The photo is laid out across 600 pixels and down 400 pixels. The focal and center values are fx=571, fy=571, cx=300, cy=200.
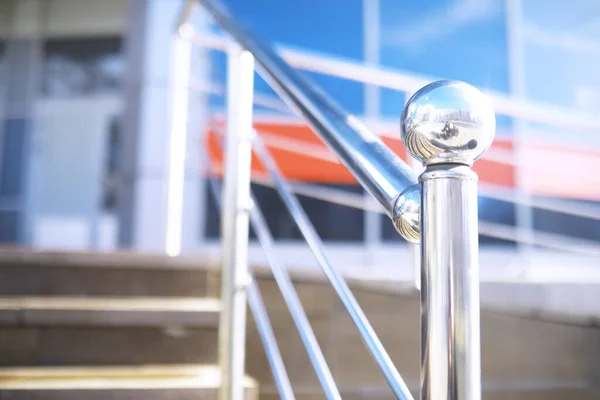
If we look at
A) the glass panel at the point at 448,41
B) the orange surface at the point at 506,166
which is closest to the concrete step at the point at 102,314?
the orange surface at the point at 506,166

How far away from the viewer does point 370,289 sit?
1072 millimetres

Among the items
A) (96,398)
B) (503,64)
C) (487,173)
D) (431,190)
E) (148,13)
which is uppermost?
(503,64)

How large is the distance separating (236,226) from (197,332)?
0.26 metres

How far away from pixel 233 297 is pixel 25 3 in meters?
4.02

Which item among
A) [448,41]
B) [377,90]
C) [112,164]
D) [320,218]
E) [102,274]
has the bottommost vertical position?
[102,274]

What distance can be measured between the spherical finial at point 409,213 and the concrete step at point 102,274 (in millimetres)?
846

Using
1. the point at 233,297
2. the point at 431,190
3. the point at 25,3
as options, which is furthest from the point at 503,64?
the point at 25,3

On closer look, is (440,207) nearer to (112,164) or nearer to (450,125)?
(450,125)

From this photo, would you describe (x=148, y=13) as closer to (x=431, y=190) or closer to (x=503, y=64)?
(x=503, y=64)

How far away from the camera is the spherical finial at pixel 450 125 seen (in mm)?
281

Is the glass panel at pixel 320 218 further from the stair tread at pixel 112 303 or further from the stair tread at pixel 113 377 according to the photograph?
the stair tread at pixel 113 377

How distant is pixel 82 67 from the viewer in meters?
3.99

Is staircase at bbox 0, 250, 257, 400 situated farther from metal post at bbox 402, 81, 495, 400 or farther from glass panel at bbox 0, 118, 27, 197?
glass panel at bbox 0, 118, 27, 197

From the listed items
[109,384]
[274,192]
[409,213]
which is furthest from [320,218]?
[409,213]
